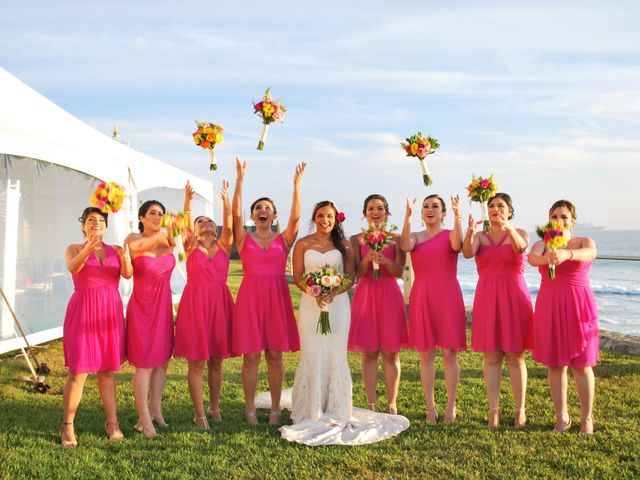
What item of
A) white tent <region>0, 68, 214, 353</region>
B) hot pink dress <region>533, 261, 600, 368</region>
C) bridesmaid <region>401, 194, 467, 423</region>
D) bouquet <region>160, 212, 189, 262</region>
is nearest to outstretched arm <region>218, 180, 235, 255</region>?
bouquet <region>160, 212, 189, 262</region>

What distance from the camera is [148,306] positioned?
548 centimetres

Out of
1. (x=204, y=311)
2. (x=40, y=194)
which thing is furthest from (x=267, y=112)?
(x=40, y=194)

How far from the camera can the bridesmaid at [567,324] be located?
531 centimetres

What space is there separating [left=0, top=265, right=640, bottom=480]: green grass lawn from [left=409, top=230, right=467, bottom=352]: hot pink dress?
0.82 m

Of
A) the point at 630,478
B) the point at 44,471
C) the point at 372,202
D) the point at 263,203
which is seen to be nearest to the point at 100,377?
the point at 44,471

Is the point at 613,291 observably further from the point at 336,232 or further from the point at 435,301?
the point at 336,232

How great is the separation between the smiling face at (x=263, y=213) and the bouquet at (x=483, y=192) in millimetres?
1895

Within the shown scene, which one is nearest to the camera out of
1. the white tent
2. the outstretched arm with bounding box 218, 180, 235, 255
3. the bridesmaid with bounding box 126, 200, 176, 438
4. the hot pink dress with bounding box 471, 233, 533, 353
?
the bridesmaid with bounding box 126, 200, 176, 438

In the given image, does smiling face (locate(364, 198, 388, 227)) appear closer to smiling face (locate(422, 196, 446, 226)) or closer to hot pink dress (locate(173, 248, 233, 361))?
smiling face (locate(422, 196, 446, 226))

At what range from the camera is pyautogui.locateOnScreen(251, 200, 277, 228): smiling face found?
566 cm

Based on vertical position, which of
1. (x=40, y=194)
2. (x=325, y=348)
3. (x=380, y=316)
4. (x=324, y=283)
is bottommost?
(x=325, y=348)

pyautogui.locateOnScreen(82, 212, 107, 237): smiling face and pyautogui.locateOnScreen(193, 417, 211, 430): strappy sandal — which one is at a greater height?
pyautogui.locateOnScreen(82, 212, 107, 237): smiling face

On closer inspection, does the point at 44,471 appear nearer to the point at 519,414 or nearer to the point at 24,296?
the point at 519,414

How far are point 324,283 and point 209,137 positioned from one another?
196 centimetres
